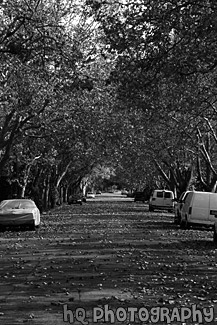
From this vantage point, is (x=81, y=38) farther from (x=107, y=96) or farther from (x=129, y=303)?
(x=129, y=303)

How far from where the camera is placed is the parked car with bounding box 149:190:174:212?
52594mm

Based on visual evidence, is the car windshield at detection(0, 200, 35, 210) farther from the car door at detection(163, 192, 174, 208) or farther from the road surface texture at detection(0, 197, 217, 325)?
the car door at detection(163, 192, 174, 208)

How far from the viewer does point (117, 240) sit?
75.8 ft

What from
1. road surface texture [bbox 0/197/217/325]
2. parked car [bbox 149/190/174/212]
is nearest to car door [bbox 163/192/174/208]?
parked car [bbox 149/190/174/212]

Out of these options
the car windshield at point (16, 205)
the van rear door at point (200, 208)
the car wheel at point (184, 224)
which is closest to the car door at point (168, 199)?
the car wheel at point (184, 224)

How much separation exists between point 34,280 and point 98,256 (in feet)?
15.0

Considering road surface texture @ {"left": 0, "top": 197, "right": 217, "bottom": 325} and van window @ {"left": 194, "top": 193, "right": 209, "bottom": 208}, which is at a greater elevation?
van window @ {"left": 194, "top": 193, "right": 209, "bottom": 208}

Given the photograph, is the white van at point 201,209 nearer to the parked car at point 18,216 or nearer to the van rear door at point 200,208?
the van rear door at point 200,208

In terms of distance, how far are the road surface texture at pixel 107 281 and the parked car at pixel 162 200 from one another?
28.9 metres

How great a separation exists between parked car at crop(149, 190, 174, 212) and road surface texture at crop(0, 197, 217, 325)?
2886 centimetres

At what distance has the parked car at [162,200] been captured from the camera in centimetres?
5259

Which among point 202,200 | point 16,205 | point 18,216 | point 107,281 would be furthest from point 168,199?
point 107,281

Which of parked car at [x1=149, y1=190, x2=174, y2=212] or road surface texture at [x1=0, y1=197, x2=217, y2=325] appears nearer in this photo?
road surface texture at [x1=0, y1=197, x2=217, y2=325]

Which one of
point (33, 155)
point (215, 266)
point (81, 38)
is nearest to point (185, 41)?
point (215, 266)
